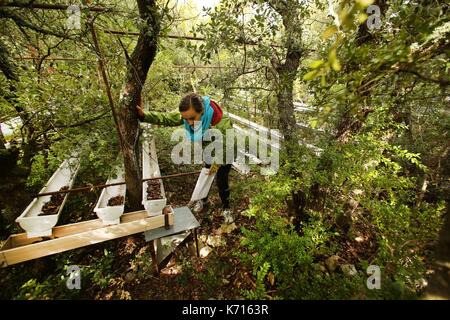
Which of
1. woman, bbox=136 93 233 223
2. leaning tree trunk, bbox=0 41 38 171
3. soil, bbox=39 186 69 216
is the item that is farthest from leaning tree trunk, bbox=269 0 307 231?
leaning tree trunk, bbox=0 41 38 171

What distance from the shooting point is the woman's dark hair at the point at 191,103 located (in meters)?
3.00

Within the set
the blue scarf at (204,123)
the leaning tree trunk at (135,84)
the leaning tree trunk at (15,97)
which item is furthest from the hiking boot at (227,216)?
the leaning tree trunk at (15,97)

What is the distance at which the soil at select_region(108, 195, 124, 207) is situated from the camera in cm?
268

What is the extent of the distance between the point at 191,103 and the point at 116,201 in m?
1.56

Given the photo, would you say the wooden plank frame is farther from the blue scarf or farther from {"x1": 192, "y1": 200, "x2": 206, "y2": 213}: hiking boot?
the blue scarf

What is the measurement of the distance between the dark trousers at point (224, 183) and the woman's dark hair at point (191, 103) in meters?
0.99

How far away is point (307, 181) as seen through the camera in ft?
8.54

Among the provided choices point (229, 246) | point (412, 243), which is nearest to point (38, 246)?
point (229, 246)

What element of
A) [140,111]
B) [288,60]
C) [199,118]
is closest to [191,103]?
[199,118]

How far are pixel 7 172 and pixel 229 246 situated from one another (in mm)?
2701

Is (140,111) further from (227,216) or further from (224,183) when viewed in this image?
(227,216)

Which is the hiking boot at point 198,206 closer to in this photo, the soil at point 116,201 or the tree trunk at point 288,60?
the soil at point 116,201

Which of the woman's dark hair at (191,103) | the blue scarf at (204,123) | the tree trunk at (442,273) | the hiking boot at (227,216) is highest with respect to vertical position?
the woman's dark hair at (191,103)

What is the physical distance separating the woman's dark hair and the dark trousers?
3.25 ft
